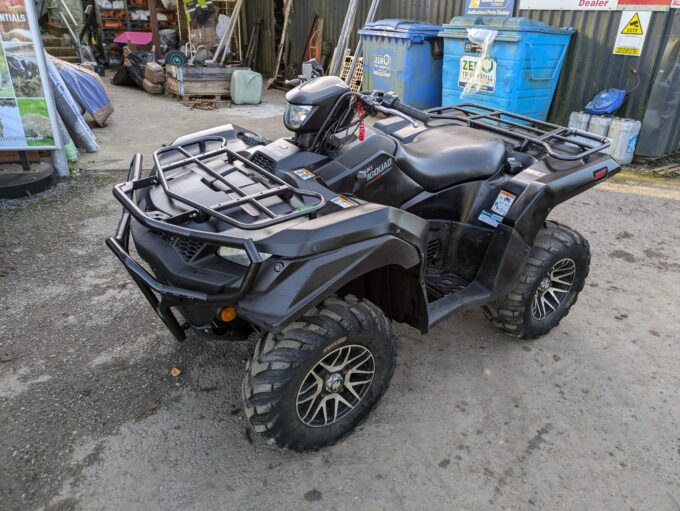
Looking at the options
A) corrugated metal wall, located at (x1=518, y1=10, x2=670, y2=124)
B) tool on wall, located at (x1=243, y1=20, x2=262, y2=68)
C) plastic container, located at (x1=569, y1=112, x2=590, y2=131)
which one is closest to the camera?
corrugated metal wall, located at (x1=518, y1=10, x2=670, y2=124)

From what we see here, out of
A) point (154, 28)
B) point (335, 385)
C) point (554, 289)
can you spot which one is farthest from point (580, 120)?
point (154, 28)

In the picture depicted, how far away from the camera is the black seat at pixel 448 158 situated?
2.74 m

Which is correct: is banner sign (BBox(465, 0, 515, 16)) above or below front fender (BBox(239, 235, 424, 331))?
above

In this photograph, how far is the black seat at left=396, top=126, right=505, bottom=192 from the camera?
2.74 meters

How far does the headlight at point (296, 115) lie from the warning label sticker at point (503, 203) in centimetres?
115


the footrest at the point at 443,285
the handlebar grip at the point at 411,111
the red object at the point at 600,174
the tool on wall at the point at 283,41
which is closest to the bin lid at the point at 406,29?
the tool on wall at the point at 283,41

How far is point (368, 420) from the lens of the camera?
2615mm

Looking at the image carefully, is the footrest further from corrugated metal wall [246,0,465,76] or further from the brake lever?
corrugated metal wall [246,0,465,76]

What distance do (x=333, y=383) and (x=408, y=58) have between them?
273 inches

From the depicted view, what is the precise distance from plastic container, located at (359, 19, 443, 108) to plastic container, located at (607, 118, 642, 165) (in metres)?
2.96

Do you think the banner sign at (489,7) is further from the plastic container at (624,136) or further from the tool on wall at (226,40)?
the tool on wall at (226,40)

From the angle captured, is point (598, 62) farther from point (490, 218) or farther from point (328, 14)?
point (328, 14)

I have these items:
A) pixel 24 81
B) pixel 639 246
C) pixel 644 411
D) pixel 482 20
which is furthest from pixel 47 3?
pixel 644 411

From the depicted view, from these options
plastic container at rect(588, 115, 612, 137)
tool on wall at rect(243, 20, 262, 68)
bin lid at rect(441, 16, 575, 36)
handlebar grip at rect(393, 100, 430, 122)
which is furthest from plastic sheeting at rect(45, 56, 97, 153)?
tool on wall at rect(243, 20, 262, 68)
